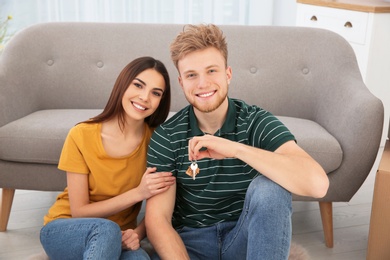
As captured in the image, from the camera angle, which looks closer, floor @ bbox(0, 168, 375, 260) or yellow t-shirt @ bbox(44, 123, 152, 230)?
yellow t-shirt @ bbox(44, 123, 152, 230)

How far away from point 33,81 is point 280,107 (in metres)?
1.12

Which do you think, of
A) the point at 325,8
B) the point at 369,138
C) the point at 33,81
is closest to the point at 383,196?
the point at 369,138

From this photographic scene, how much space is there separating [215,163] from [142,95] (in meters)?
0.32

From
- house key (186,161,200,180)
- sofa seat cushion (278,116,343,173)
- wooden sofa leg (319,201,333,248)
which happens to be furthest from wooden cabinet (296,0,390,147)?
house key (186,161,200,180)

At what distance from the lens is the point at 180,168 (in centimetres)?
179

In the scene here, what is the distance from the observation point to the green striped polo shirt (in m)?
1.78

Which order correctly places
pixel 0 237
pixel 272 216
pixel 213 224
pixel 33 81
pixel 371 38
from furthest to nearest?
pixel 371 38, pixel 33 81, pixel 0 237, pixel 213 224, pixel 272 216

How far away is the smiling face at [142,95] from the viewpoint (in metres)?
1.84

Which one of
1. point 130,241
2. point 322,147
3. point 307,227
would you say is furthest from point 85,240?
point 307,227

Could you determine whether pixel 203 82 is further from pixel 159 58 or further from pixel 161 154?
pixel 159 58

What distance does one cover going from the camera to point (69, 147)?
1848mm

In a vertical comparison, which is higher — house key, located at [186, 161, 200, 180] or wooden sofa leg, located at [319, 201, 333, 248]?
house key, located at [186, 161, 200, 180]

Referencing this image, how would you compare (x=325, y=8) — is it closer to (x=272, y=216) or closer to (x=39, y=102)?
(x=39, y=102)

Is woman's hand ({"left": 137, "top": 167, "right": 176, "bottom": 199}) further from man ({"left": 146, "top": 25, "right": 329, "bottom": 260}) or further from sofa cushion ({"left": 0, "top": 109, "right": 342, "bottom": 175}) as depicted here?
sofa cushion ({"left": 0, "top": 109, "right": 342, "bottom": 175})
